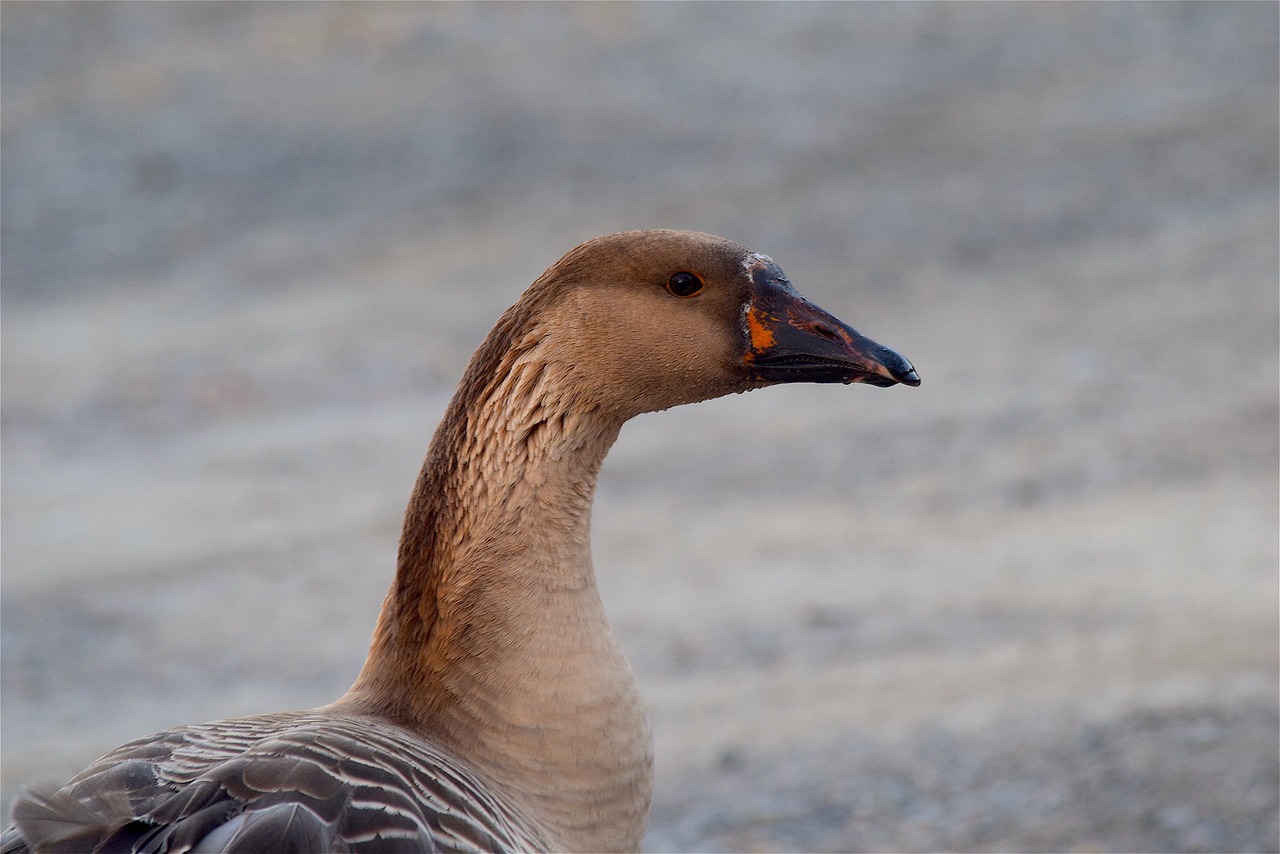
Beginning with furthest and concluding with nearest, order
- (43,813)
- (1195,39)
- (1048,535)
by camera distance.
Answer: (1195,39), (1048,535), (43,813)

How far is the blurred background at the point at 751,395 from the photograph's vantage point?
5914 millimetres

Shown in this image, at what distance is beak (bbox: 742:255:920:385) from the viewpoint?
3369mm

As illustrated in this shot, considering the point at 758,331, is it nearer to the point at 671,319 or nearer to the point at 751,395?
the point at 671,319

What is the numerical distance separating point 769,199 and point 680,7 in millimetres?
4648

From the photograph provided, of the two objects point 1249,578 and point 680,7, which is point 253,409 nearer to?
point 1249,578

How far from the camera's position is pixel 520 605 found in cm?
336

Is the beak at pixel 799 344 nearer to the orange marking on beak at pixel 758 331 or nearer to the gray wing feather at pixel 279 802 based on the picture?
the orange marking on beak at pixel 758 331

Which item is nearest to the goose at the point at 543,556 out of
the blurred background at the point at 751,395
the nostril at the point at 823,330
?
the nostril at the point at 823,330

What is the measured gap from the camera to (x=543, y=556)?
341 centimetres

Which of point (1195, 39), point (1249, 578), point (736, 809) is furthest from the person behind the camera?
point (1195, 39)

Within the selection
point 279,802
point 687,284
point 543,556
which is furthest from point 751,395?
point 279,802

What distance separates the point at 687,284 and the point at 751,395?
7.26 metres

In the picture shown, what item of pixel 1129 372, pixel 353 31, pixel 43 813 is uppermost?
pixel 353 31

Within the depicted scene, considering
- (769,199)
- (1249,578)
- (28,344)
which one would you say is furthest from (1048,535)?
(28,344)
